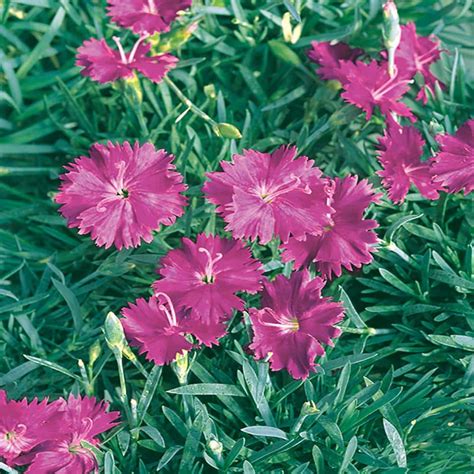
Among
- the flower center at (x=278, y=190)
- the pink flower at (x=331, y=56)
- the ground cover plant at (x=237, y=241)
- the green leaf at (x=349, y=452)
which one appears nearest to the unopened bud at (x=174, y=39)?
the ground cover plant at (x=237, y=241)

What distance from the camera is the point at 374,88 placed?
146 centimetres

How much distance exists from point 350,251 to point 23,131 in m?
0.76

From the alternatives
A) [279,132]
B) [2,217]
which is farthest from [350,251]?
[2,217]

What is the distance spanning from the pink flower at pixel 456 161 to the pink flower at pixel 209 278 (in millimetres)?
318

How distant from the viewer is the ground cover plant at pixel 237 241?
1.17 meters

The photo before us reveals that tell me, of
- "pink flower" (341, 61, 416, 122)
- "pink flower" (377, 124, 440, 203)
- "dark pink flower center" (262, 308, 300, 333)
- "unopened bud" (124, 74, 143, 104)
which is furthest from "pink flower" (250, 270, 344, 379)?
"unopened bud" (124, 74, 143, 104)

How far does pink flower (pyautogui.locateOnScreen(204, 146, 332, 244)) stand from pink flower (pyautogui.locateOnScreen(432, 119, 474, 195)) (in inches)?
7.7

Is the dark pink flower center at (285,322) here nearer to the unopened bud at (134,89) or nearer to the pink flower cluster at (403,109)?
the pink flower cluster at (403,109)

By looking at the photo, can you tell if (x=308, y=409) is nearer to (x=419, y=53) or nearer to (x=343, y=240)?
(x=343, y=240)

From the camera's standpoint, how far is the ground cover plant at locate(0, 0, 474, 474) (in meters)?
1.17

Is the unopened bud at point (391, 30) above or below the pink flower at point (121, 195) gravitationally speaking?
above

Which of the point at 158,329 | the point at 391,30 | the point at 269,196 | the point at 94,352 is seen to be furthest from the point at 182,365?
the point at 391,30

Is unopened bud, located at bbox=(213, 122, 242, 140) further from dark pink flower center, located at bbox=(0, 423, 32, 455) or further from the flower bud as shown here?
dark pink flower center, located at bbox=(0, 423, 32, 455)

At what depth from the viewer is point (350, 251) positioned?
1.20 m
